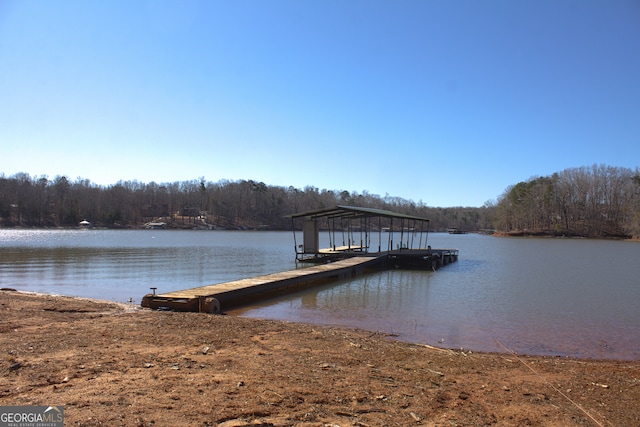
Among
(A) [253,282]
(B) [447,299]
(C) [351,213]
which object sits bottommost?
(B) [447,299]

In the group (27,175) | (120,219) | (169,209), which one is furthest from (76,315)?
(27,175)

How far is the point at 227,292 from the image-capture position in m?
12.2

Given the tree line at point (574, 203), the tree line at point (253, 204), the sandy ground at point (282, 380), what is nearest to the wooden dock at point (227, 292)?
the sandy ground at point (282, 380)

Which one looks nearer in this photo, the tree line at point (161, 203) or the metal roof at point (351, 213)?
the metal roof at point (351, 213)

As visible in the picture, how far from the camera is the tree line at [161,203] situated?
10050 cm

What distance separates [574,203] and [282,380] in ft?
357

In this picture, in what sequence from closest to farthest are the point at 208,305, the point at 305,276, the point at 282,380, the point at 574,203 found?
1. the point at 282,380
2. the point at 208,305
3. the point at 305,276
4. the point at 574,203

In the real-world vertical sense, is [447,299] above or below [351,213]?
below

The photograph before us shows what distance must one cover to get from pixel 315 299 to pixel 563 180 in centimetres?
10267

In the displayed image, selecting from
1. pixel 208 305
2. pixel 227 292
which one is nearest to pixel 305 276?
pixel 227 292

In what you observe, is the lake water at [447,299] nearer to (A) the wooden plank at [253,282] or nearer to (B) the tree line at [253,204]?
(A) the wooden plank at [253,282]

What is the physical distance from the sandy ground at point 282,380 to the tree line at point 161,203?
105m

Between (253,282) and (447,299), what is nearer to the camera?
(253,282)

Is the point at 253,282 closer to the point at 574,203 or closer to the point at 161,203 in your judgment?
the point at 574,203
